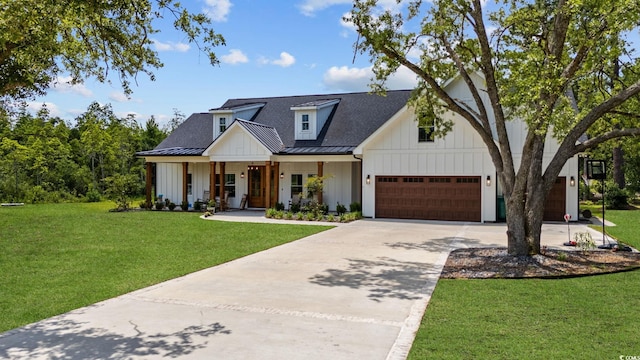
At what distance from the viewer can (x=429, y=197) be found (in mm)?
19891

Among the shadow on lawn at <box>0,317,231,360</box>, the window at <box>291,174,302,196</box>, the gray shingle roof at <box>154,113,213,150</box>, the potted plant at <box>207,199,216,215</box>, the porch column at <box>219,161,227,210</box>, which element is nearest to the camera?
the shadow on lawn at <box>0,317,231,360</box>

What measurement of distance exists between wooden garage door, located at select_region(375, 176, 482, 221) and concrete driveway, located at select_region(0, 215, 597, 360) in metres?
9.02

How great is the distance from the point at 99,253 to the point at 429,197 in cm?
1330

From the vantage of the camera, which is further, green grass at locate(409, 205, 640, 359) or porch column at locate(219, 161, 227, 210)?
porch column at locate(219, 161, 227, 210)

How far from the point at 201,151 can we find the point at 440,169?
1269 centimetres

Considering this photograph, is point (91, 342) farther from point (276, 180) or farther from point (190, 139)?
point (190, 139)

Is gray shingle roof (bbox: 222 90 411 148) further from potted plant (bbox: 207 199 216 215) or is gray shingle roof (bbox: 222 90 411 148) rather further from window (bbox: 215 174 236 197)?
potted plant (bbox: 207 199 216 215)

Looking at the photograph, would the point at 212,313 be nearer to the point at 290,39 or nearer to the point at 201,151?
the point at 290,39

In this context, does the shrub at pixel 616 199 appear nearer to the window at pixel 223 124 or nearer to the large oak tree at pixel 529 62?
the large oak tree at pixel 529 62

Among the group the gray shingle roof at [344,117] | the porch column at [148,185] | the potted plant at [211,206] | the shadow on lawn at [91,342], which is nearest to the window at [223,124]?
the gray shingle roof at [344,117]

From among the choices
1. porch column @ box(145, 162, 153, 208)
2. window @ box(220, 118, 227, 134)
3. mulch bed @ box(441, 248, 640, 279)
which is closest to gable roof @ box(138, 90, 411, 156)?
window @ box(220, 118, 227, 134)

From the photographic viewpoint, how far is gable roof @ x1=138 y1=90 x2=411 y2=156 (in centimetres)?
2300

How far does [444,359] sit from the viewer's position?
4641 millimetres

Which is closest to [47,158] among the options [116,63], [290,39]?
[290,39]
